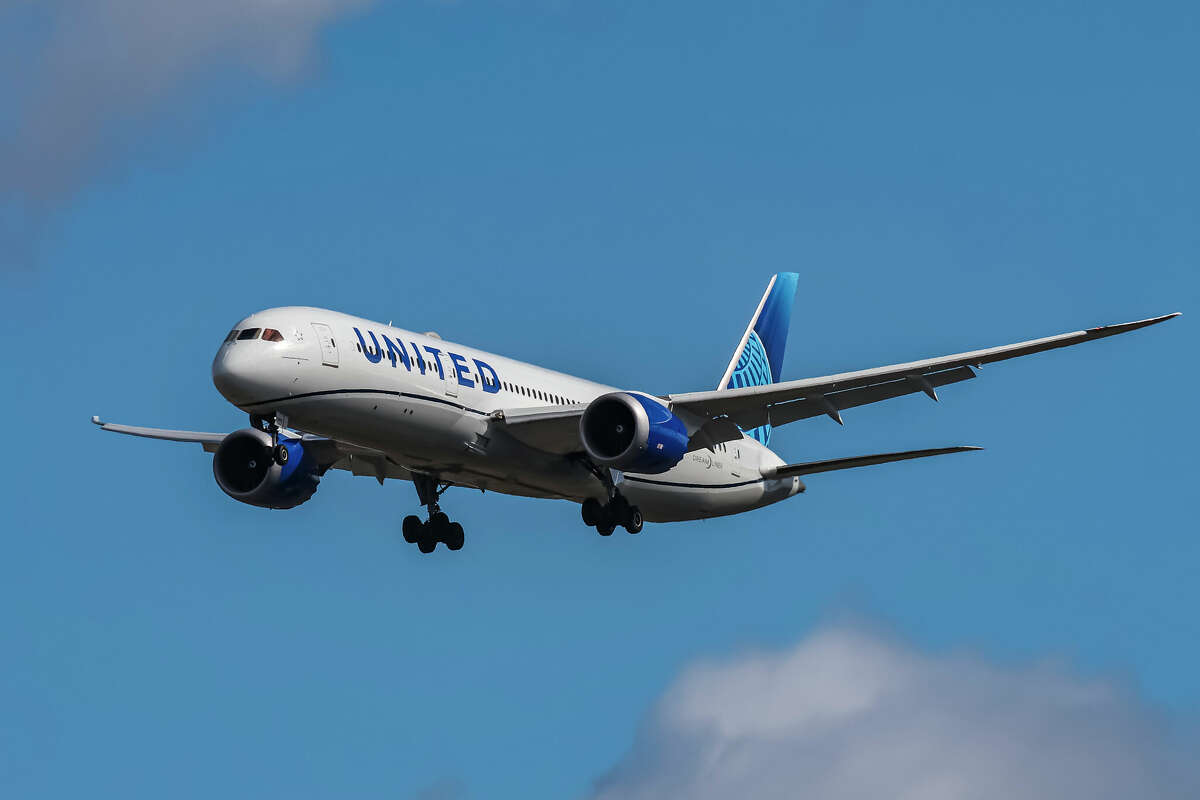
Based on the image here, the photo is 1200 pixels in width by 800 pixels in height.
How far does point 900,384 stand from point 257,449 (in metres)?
15.8

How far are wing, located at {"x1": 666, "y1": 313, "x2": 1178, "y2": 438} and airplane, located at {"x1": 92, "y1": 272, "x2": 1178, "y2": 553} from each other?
1.8 inches

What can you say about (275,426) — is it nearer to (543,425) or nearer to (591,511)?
(543,425)

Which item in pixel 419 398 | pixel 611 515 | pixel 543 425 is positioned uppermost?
pixel 419 398

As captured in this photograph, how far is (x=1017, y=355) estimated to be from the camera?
38281 mm

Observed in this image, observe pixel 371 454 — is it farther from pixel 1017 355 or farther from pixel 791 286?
pixel 791 286

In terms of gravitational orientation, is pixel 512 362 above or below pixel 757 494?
above

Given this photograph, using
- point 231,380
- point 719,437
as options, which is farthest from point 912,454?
point 231,380

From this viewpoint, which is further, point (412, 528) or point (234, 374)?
point (412, 528)

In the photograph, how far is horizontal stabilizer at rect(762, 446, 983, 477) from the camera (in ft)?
129

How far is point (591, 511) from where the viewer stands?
141 ft

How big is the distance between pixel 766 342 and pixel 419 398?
20.2 meters

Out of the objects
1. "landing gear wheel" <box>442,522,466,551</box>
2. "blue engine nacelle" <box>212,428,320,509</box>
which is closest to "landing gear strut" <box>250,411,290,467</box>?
"blue engine nacelle" <box>212,428,320,509</box>

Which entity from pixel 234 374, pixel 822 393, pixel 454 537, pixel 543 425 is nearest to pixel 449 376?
pixel 543 425

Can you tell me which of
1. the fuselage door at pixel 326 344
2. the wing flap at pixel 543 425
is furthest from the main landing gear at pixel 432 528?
the fuselage door at pixel 326 344
